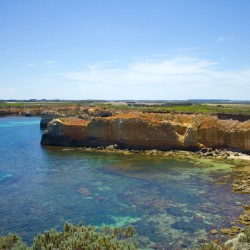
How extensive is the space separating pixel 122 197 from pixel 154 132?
25.2 meters

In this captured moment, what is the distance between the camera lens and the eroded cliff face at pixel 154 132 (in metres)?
52.5

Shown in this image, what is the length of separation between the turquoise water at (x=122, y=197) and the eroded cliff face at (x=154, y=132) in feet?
22.6

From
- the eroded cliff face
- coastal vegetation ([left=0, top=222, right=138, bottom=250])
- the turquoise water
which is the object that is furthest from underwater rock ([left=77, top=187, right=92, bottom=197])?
the eroded cliff face

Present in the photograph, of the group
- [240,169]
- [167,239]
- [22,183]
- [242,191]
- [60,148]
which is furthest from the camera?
[60,148]

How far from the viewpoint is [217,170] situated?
138ft

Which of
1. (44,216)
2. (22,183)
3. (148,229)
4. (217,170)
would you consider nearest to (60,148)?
(22,183)

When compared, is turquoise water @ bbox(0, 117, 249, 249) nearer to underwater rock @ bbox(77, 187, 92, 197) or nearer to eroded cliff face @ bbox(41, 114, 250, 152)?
underwater rock @ bbox(77, 187, 92, 197)

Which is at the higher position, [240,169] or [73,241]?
[73,241]

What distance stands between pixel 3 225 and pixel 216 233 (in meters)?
15.2

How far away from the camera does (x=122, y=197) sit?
31.7m

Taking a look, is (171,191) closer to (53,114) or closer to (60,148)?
(60,148)

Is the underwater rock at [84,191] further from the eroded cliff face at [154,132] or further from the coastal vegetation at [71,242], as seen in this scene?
the eroded cliff face at [154,132]

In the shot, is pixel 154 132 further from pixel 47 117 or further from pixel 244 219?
pixel 47 117

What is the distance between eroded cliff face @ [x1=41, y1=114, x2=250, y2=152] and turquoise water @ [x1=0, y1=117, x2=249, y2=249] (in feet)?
22.6
